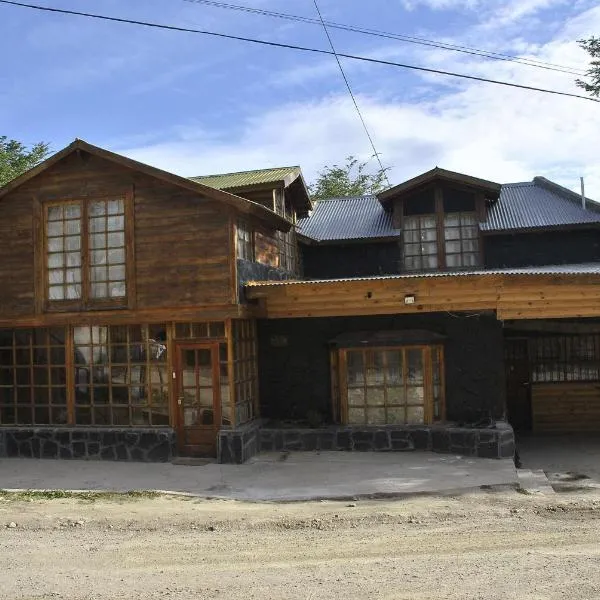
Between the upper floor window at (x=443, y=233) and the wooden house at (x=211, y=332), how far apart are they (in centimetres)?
305

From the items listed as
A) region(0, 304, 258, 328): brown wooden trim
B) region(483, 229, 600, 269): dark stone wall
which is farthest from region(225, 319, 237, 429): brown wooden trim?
region(483, 229, 600, 269): dark stone wall

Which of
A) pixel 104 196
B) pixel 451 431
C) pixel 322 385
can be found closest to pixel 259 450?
pixel 322 385

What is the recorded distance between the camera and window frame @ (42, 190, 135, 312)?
12102 millimetres

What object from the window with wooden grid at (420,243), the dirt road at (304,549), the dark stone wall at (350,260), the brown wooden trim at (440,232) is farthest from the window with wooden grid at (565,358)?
the dirt road at (304,549)

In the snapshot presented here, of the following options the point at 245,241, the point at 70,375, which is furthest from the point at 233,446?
the point at 245,241

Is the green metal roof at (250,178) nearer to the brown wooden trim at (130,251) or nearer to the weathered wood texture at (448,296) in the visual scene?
the brown wooden trim at (130,251)

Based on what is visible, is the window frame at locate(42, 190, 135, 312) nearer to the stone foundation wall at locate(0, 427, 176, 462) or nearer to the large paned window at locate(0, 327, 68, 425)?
the large paned window at locate(0, 327, 68, 425)

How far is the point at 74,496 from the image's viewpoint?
9.71 m

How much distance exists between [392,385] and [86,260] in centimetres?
673

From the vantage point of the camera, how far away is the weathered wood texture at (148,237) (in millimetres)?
11680

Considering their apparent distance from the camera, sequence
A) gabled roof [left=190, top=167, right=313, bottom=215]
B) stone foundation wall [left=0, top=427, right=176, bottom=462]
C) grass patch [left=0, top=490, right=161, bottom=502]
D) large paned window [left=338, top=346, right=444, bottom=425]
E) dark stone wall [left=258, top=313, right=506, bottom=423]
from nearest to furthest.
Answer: grass patch [left=0, top=490, right=161, bottom=502], stone foundation wall [left=0, top=427, right=176, bottom=462], dark stone wall [left=258, top=313, right=506, bottom=423], large paned window [left=338, top=346, right=444, bottom=425], gabled roof [left=190, top=167, right=313, bottom=215]

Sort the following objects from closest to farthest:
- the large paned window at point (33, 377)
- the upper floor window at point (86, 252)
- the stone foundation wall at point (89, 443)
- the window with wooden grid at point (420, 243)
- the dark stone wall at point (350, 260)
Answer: the stone foundation wall at point (89, 443)
the upper floor window at point (86, 252)
the large paned window at point (33, 377)
the window with wooden grid at point (420, 243)
the dark stone wall at point (350, 260)

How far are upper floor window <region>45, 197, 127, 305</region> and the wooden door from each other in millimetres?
9576

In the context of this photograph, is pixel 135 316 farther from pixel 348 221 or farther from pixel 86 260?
pixel 348 221
